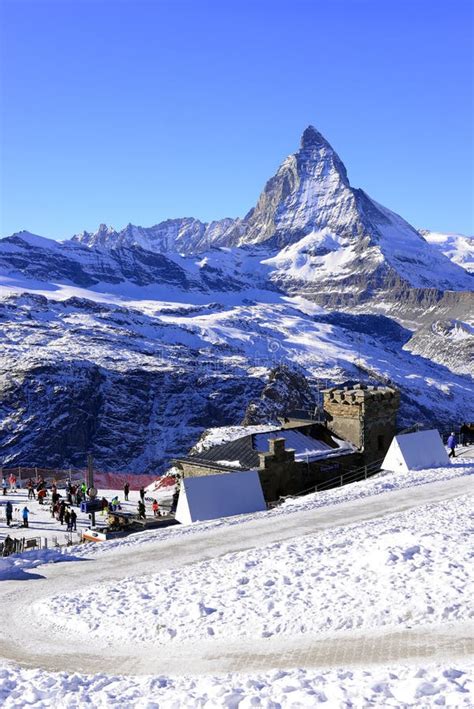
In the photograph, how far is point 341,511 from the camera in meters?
24.8

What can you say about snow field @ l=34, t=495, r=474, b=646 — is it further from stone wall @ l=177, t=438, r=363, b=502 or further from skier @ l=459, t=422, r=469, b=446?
skier @ l=459, t=422, r=469, b=446

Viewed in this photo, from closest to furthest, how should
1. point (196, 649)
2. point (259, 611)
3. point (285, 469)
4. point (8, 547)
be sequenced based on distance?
1. point (196, 649)
2. point (259, 611)
3. point (8, 547)
4. point (285, 469)

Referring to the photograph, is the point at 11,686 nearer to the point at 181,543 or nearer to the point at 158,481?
the point at 181,543

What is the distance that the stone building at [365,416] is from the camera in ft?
120

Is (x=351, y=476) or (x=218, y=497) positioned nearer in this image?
(x=218, y=497)

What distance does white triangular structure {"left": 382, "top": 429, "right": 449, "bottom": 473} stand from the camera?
32.5 meters

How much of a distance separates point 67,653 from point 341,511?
42.9 ft

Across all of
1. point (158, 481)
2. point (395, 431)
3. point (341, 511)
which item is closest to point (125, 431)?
point (158, 481)

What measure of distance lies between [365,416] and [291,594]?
21.5m

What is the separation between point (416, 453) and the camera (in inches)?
1298

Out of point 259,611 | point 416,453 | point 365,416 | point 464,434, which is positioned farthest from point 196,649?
point 464,434

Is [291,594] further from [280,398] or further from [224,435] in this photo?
[280,398]

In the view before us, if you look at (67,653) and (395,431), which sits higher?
(395,431)

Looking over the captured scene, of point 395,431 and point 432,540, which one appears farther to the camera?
point 395,431
